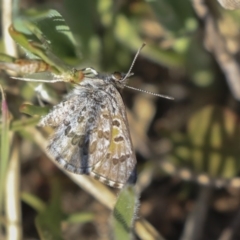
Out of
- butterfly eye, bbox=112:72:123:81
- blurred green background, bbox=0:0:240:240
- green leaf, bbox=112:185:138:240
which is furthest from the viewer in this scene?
blurred green background, bbox=0:0:240:240

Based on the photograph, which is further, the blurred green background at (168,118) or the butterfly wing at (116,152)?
the blurred green background at (168,118)

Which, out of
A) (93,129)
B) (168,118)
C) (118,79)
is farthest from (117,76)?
(168,118)

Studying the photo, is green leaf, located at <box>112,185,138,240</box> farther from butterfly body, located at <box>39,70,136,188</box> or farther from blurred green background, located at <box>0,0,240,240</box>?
blurred green background, located at <box>0,0,240,240</box>

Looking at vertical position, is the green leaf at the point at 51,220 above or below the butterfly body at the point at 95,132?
below

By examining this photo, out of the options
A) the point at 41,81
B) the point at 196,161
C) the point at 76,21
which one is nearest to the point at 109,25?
the point at 76,21

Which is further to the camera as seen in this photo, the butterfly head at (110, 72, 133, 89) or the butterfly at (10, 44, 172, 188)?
the butterfly head at (110, 72, 133, 89)

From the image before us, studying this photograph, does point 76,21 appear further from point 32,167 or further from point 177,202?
point 177,202

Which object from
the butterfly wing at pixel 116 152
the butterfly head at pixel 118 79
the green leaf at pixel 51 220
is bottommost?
the green leaf at pixel 51 220

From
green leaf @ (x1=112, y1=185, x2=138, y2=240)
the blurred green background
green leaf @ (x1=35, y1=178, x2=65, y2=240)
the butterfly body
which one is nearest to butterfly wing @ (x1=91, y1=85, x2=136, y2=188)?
the butterfly body

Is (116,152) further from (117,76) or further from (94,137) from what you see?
(117,76)

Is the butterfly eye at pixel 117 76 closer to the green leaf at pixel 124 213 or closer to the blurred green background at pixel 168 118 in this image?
the blurred green background at pixel 168 118

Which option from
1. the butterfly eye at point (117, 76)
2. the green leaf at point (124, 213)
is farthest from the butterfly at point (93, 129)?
the green leaf at point (124, 213)
